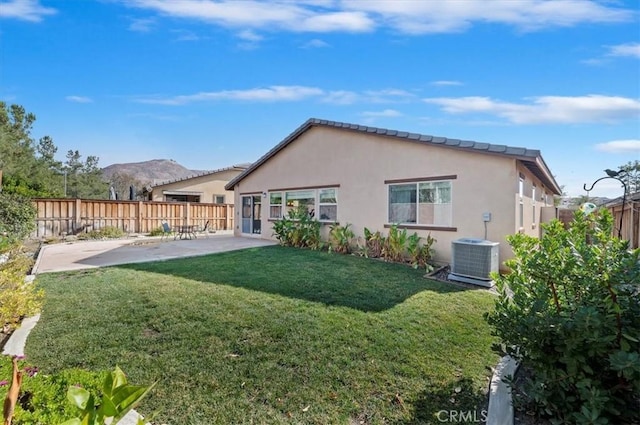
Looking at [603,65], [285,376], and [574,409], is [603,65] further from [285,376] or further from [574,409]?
[285,376]

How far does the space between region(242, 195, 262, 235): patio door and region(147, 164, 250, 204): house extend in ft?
25.3

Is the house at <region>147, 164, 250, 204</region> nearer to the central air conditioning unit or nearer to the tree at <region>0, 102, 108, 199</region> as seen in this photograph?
the tree at <region>0, 102, 108, 199</region>

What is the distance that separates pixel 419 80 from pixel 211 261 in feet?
28.6

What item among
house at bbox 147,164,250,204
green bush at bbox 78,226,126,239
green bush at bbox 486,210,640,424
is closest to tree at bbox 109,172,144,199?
house at bbox 147,164,250,204

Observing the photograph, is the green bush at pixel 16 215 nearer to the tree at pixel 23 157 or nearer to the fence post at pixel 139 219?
the tree at pixel 23 157

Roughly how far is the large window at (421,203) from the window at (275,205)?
600 centimetres

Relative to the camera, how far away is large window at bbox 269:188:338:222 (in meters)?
12.1

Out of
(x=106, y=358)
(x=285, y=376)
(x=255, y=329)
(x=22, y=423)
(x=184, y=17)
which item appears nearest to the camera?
(x=22, y=423)

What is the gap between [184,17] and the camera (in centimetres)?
781

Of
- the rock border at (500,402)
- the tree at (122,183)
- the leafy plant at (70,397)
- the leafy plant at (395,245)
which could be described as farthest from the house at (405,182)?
the tree at (122,183)

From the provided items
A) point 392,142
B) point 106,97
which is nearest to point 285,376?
point 392,142

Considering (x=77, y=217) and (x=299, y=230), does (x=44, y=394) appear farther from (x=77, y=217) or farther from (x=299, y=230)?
(x=77, y=217)

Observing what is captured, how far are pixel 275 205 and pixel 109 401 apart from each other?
13688 mm

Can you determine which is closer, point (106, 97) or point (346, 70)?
point (346, 70)
